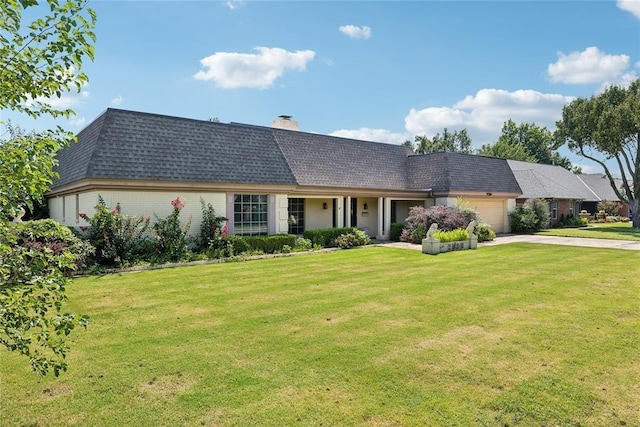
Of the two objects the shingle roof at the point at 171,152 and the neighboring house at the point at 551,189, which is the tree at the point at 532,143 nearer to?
the neighboring house at the point at 551,189

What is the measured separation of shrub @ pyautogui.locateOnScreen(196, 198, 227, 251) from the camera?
15.3 meters

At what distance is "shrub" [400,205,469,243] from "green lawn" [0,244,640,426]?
996cm

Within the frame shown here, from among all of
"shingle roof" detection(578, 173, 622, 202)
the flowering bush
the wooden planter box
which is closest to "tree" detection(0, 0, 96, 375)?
the flowering bush

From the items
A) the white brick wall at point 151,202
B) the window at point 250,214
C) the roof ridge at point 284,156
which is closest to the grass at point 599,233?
the roof ridge at point 284,156

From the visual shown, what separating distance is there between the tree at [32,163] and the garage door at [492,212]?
84.3 ft

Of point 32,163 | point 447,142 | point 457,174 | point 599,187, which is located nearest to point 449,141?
point 447,142

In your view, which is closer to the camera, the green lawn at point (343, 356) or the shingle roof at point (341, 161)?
the green lawn at point (343, 356)

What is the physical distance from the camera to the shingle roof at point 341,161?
66.9 feet

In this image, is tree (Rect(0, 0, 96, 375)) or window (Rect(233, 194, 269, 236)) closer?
tree (Rect(0, 0, 96, 375))

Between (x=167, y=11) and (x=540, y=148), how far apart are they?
73.2 meters

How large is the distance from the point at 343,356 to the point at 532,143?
7537 centimetres

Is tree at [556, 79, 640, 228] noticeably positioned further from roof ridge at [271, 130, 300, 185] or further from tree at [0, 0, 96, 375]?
tree at [0, 0, 96, 375]

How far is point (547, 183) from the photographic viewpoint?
117 ft

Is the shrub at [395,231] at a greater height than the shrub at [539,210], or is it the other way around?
the shrub at [539,210]
